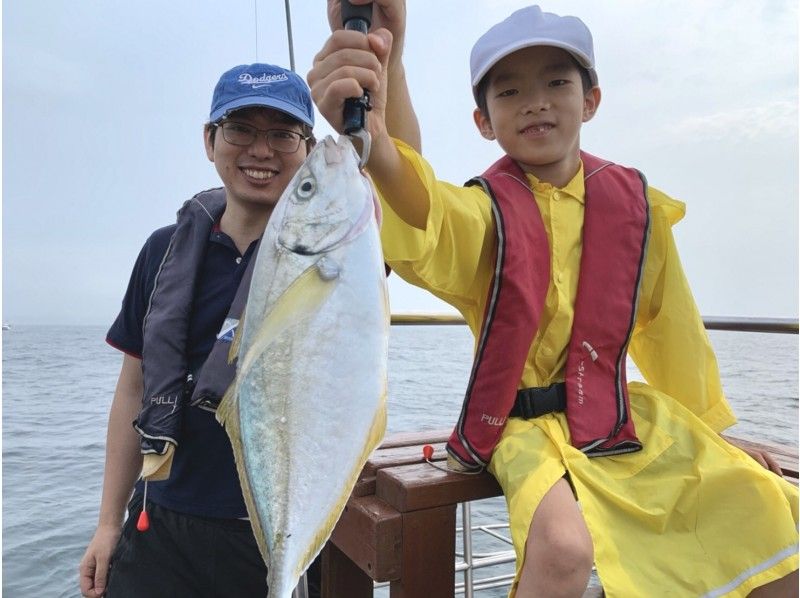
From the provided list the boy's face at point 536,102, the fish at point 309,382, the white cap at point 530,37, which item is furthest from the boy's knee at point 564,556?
the white cap at point 530,37

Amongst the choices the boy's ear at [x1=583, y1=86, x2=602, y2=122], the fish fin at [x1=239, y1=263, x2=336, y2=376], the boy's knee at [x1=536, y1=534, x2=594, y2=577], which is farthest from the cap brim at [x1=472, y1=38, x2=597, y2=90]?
the boy's knee at [x1=536, y1=534, x2=594, y2=577]

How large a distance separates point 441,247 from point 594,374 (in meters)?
0.75

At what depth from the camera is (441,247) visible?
177cm

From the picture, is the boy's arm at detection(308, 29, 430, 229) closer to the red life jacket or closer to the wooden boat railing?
the red life jacket

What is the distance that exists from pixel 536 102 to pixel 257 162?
3.35 ft

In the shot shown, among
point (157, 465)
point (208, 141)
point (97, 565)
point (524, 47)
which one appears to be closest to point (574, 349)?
point (524, 47)

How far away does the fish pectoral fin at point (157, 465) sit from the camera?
1856mm

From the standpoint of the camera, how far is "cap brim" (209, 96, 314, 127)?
77.6 inches

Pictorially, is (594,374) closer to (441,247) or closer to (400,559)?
(441,247)

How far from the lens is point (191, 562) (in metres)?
1.97

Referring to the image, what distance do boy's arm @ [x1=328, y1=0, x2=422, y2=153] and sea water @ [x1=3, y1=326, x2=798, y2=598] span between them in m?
2.41

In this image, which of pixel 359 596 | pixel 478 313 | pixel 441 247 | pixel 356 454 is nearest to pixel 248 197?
pixel 441 247

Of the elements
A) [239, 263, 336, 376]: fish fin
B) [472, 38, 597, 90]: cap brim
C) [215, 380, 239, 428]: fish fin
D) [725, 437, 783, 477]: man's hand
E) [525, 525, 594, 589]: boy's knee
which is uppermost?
[472, 38, 597, 90]: cap brim

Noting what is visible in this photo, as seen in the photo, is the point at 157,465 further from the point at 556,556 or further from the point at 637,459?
the point at 637,459
